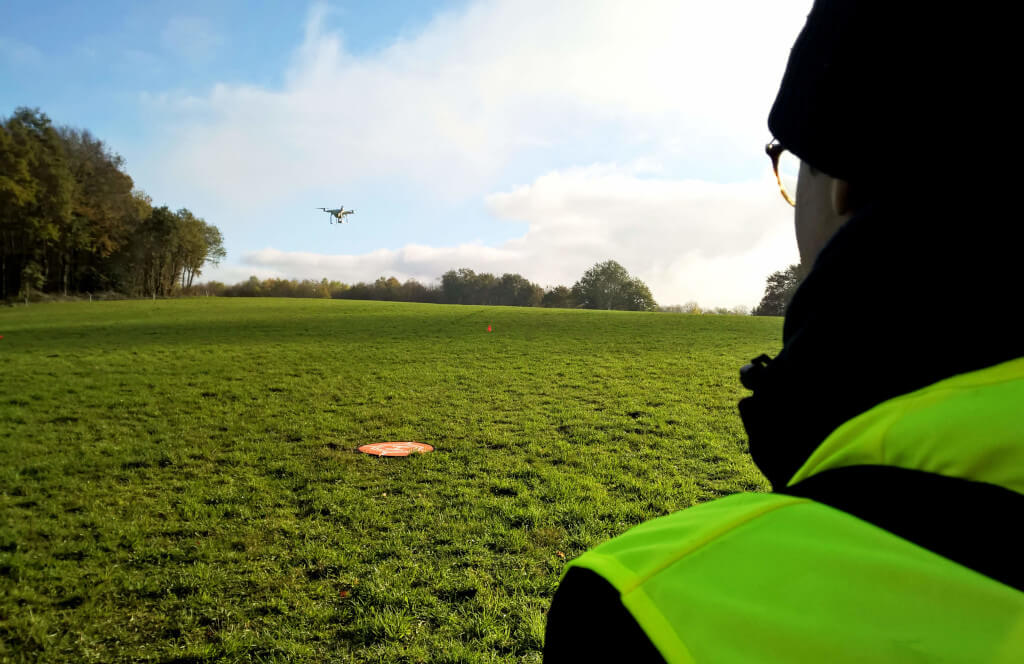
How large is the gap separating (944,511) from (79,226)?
64804 mm

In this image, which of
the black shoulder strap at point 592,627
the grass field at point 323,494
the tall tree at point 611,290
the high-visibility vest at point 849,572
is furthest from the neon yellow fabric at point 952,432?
the tall tree at point 611,290

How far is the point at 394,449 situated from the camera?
25.3ft

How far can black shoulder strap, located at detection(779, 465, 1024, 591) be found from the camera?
1.51 ft

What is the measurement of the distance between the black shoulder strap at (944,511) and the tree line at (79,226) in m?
57.7

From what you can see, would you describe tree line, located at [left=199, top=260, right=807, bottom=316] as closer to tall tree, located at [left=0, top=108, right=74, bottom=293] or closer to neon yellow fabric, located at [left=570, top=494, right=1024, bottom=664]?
tall tree, located at [left=0, top=108, right=74, bottom=293]

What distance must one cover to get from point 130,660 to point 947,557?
13.8ft

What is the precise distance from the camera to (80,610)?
3.75 m

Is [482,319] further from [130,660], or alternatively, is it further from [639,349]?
[130,660]

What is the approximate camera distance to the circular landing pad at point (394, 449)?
7.54m

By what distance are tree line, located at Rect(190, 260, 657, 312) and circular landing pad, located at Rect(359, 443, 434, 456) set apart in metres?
62.3

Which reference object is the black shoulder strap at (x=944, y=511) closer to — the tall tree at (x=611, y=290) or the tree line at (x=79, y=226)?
the tree line at (x=79, y=226)

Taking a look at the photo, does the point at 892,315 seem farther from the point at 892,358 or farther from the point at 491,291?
the point at 491,291

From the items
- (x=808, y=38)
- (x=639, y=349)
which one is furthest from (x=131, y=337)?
(x=808, y=38)

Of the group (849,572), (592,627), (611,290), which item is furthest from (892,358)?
(611,290)
